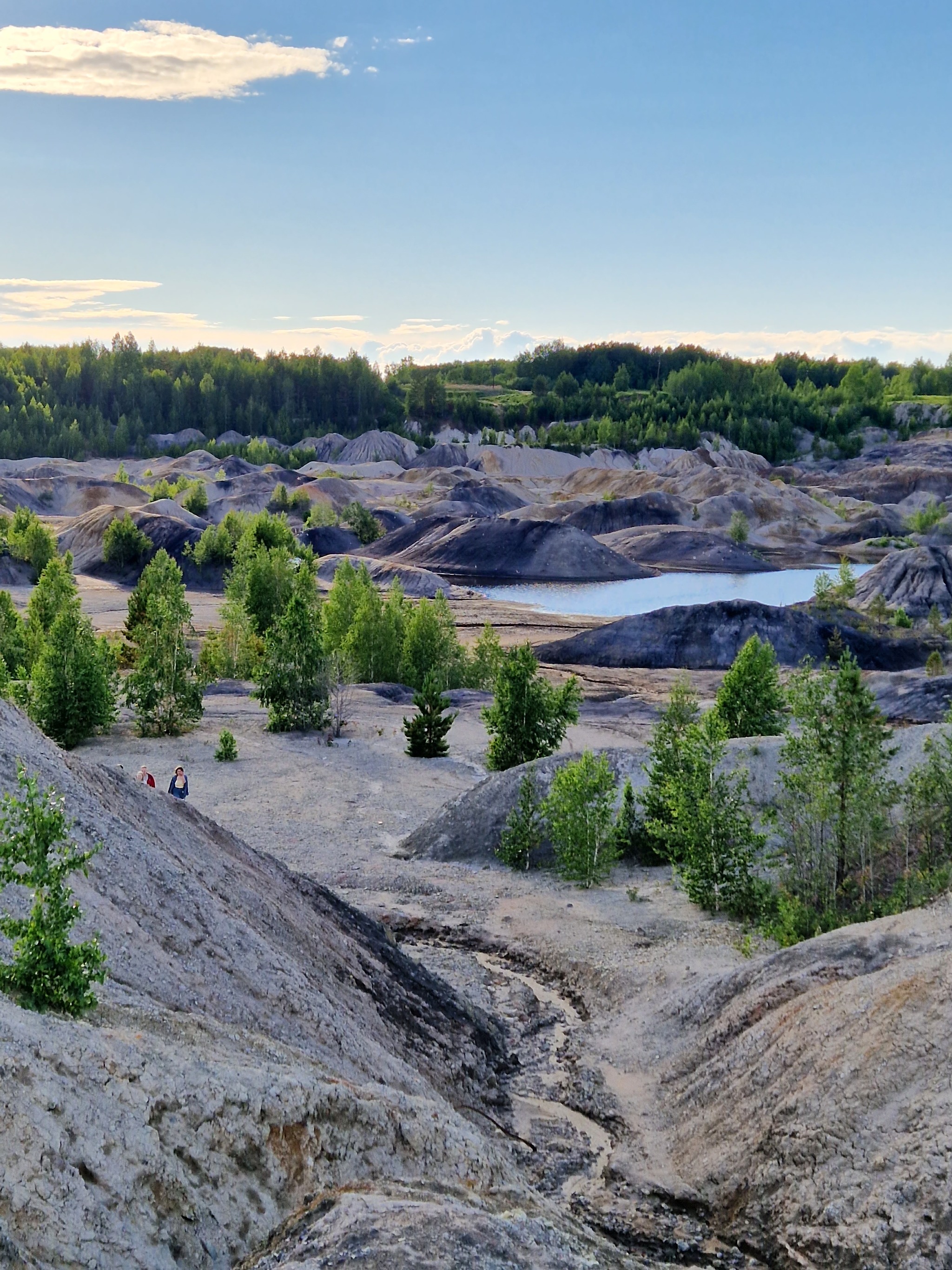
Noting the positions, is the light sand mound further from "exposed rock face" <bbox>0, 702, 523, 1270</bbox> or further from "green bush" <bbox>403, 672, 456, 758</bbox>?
"exposed rock face" <bbox>0, 702, 523, 1270</bbox>

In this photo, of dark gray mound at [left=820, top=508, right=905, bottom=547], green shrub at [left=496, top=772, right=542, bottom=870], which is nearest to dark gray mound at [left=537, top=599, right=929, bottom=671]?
green shrub at [left=496, top=772, right=542, bottom=870]

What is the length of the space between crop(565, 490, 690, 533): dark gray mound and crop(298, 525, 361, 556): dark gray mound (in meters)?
24.6

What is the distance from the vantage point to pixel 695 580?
105062mm

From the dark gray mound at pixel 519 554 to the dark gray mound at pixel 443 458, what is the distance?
69.6m

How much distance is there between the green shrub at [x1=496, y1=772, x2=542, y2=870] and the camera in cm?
2827

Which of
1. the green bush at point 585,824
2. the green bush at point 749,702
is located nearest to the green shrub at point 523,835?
the green bush at point 585,824

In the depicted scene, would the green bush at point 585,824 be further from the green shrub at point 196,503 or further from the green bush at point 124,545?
the green shrub at point 196,503

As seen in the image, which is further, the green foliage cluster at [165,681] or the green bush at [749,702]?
the green foliage cluster at [165,681]

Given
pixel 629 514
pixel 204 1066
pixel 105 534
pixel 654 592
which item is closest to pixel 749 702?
pixel 204 1066

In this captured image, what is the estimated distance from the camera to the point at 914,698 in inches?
1837

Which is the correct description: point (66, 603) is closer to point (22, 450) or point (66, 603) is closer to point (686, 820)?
point (686, 820)

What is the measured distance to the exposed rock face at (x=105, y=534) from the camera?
98.9 meters

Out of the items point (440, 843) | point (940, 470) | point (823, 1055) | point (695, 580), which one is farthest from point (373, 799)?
point (940, 470)

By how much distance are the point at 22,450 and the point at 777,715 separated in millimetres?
165686
